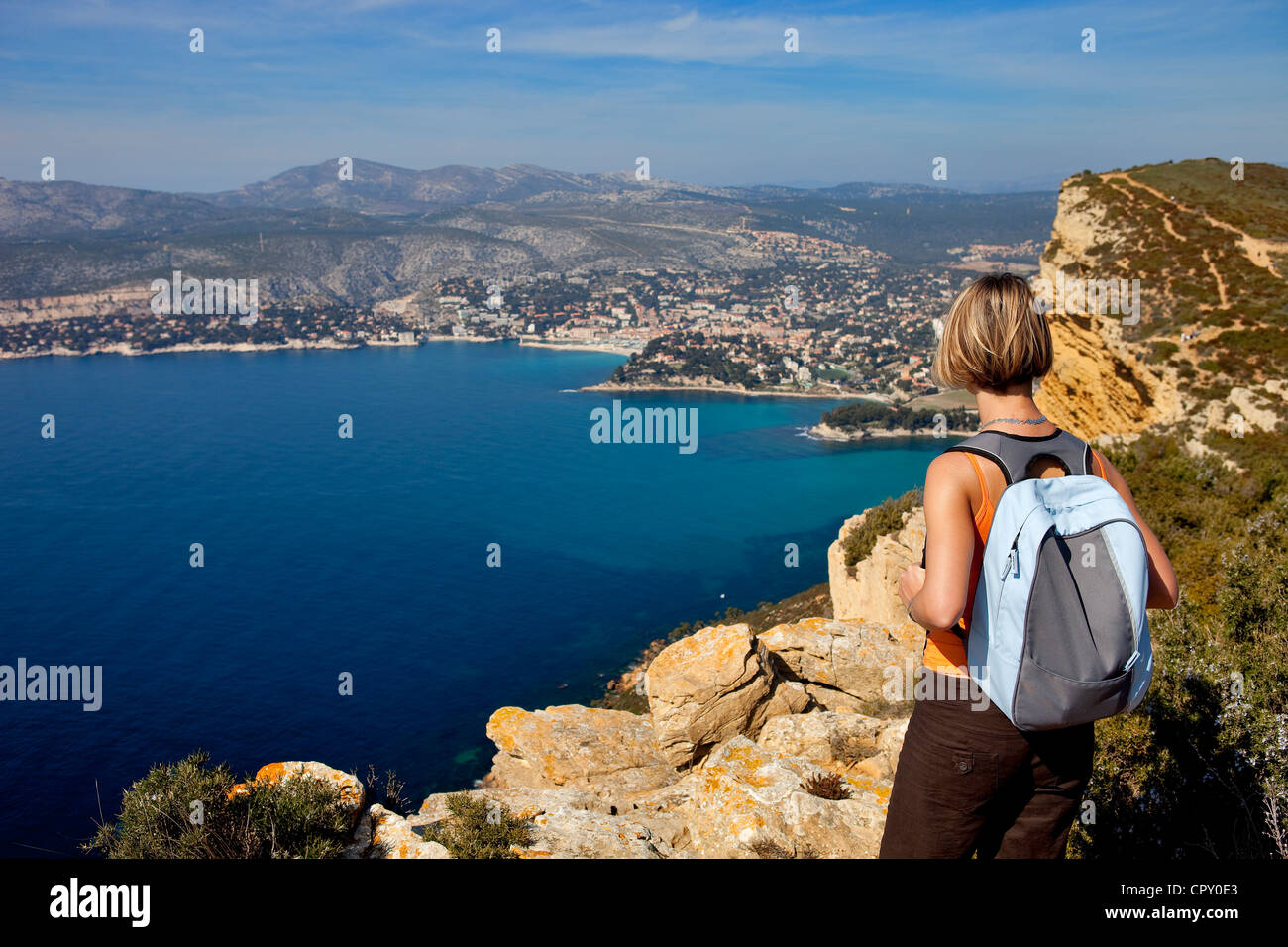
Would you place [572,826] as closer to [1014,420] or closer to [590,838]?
[590,838]

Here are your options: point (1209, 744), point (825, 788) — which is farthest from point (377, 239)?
point (1209, 744)

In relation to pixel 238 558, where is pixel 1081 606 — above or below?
above

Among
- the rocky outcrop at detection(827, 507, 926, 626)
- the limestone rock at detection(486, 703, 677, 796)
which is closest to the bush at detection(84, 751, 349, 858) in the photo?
the limestone rock at detection(486, 703, 677, 796)

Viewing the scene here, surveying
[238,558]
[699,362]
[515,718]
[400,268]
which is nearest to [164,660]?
[238,558]

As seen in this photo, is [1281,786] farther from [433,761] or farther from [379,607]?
[379,607]

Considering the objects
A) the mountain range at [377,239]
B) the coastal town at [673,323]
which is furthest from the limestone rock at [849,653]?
the mountain range at [377,239]

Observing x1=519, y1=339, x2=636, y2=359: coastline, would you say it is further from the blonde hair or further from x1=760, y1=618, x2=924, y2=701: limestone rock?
the blonde hair
